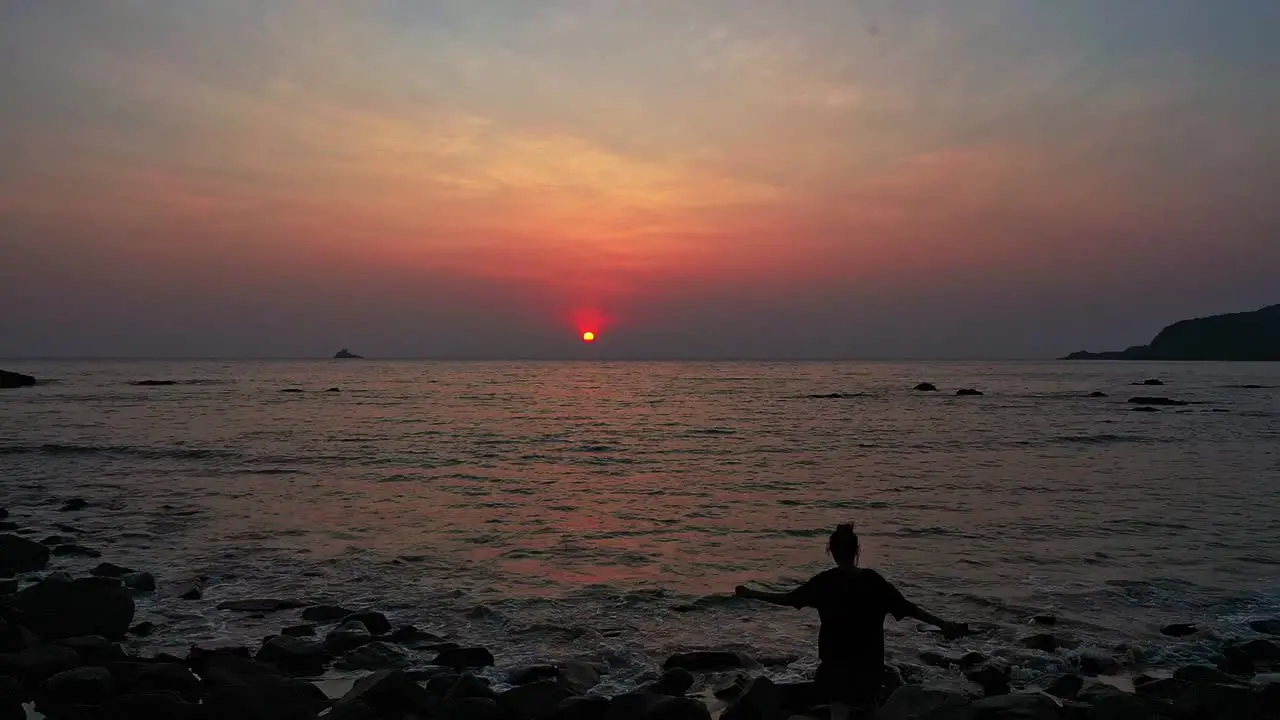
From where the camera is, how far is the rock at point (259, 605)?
13039mm

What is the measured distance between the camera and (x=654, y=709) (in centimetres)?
830

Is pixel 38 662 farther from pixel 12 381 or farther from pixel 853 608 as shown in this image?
pixel 12 381

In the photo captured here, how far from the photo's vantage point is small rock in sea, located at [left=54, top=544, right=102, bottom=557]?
1692cm

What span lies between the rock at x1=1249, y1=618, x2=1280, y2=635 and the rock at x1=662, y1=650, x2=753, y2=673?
807 cm

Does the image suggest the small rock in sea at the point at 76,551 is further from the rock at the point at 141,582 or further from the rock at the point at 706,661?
the rock at the point at 706,661

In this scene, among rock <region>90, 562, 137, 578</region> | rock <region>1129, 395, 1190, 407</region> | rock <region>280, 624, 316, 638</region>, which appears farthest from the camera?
rock <region>1129, 395, 1190, 407</region>

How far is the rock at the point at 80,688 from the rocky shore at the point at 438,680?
0.04 ft

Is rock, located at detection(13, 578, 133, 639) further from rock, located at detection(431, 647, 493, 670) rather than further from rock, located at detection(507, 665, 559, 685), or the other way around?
rock, located at detection(507, 665, 559, 685)

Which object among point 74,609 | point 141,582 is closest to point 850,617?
point 74,609

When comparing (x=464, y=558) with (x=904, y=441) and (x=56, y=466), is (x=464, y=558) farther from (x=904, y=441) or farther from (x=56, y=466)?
(x=904, y=441)

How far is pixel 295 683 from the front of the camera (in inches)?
345

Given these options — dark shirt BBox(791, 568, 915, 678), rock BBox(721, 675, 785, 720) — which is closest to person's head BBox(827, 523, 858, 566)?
dark shirt BBox(791, 568, 915, 678)

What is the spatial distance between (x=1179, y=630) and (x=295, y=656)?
12610 mm

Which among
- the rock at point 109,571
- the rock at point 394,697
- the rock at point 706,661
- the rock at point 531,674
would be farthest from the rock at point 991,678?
the rock at point 109,571
